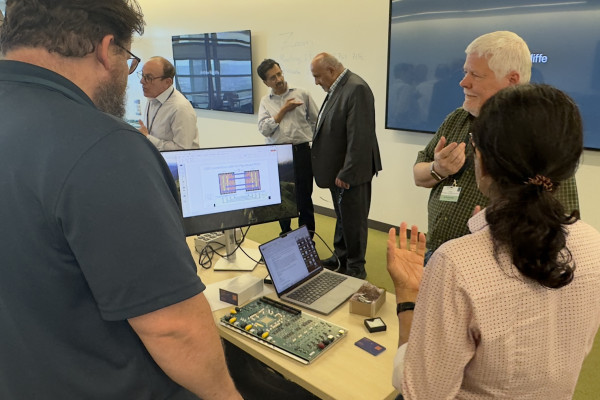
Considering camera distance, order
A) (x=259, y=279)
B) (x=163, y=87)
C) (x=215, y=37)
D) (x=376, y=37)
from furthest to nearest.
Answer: (x=215, y=37) → (x=376, y=37) → (x=163, y=87) → (x=259, y=279)

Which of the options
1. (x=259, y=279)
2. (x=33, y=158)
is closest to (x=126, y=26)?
(x=33, y=158)

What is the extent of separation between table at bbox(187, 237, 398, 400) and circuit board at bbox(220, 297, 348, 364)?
0.06 feet

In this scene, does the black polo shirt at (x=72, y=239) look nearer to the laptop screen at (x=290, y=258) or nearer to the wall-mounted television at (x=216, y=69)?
the laptop screen at (x=290, y=258)

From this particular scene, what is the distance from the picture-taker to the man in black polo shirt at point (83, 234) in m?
0.66

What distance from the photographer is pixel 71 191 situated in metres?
0.65

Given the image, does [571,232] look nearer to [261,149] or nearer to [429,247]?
[429,247]

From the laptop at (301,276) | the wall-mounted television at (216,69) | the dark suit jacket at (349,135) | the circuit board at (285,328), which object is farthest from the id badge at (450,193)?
the wall-mounted television at (216,69)

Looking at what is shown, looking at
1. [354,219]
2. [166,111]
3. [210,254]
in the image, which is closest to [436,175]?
[210,254]

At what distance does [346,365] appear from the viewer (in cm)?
114

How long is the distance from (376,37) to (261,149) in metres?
2.48

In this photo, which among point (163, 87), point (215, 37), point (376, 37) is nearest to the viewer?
point (163, 87)

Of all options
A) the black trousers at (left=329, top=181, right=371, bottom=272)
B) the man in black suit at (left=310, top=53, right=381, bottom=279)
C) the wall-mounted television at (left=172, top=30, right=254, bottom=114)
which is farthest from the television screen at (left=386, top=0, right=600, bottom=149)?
the wall-mounted television at (left=172, top=30, right=254, bottom=114)

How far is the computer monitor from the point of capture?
150cm

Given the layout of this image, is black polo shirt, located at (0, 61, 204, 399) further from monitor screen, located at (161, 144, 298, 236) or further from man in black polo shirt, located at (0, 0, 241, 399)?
monitor screen, located at (161, 144, 298, 236)
